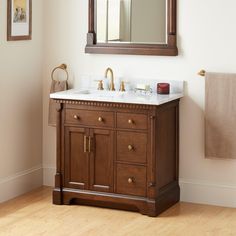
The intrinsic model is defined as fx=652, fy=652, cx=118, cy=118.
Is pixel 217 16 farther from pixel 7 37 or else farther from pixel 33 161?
pixel 33 161

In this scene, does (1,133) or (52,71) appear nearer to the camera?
(1,133)

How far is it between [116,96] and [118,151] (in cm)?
44

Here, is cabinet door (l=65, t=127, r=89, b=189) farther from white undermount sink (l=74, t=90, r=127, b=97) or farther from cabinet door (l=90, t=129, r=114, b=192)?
white undermount sink (l=74, t=90, r=127, b=97)

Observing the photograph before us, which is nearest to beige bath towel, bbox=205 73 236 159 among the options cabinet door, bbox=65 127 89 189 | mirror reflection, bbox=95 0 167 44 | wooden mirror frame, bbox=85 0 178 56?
wooden mirror frame, bbox=85 0 178 56

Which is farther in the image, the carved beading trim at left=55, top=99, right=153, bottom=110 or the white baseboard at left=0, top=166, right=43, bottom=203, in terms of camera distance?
the white baseboard at left=0, top=166, right=43, bottom=203

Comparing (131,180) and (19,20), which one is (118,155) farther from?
(19,20)

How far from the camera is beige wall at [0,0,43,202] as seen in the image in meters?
4.88

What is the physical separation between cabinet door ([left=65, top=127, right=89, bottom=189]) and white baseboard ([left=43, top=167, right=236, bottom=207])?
76 cm

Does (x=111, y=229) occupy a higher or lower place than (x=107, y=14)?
lower

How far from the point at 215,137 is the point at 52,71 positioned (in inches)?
56.8

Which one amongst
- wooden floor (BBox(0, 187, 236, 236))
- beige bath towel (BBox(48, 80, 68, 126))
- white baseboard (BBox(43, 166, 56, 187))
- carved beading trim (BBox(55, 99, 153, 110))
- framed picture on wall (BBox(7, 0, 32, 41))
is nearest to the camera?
wooden floor (BBox(0, 187, 236, 236))

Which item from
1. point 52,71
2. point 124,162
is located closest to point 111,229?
point 124,162

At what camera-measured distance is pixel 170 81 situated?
4914 mm

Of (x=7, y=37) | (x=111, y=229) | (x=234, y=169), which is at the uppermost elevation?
(x=7, y=37)
